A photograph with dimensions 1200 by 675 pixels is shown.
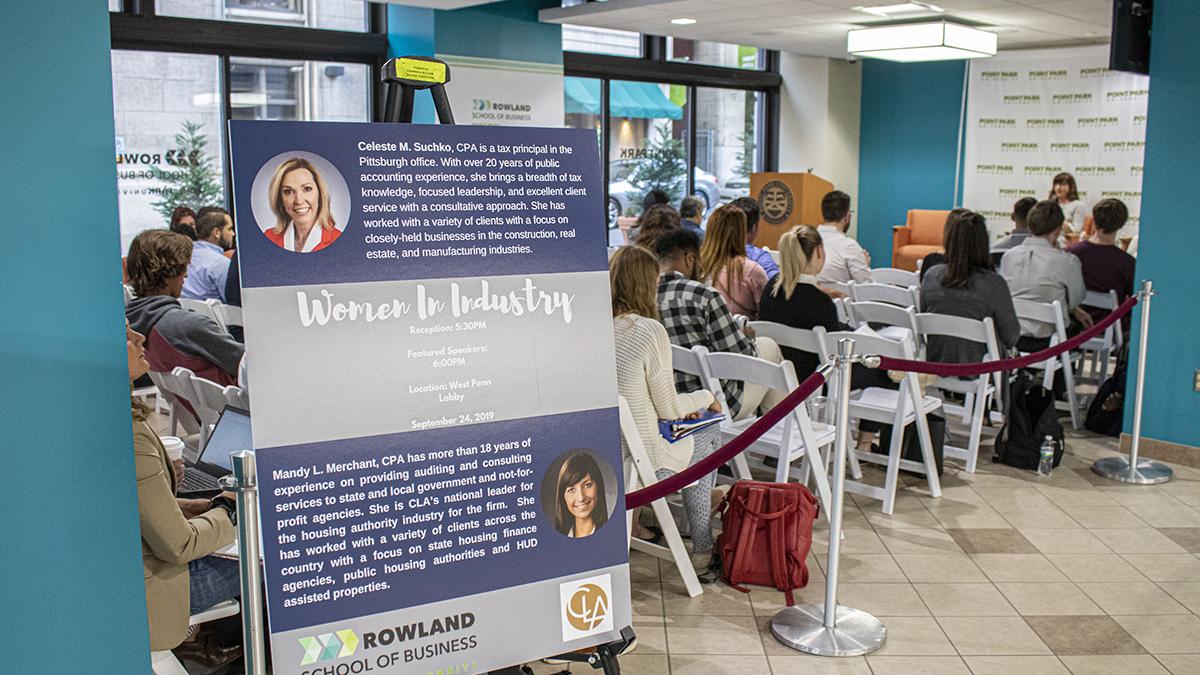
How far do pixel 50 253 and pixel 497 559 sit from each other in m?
1.04

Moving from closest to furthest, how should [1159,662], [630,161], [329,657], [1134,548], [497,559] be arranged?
[329,657]
[497,559]
[1159,662]
[1134,548]
[630,161]

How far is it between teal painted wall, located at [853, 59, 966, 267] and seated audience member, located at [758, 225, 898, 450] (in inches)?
305

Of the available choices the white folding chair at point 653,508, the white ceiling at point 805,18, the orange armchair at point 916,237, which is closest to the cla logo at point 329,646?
the white folding chair at point 653,508

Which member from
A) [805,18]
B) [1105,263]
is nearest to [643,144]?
[805,18]

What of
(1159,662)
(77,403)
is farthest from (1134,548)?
(77,403)

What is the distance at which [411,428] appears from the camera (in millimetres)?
2016

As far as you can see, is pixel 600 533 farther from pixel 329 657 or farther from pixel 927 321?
pixel 927 321

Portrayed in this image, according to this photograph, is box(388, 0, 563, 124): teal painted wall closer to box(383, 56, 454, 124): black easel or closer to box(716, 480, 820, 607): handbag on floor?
box(716, 480, 820, 607): handbag on floor

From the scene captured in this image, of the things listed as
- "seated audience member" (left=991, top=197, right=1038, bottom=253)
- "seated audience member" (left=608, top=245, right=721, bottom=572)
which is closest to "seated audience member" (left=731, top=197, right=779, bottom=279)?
"seated audience member" (left=991, top=197, right=1038, bottom=253)

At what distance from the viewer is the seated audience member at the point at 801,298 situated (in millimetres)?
4602

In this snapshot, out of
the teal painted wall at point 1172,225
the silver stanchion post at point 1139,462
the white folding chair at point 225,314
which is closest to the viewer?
the silver stanchion post at point 1139,462

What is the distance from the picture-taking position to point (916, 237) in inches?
456

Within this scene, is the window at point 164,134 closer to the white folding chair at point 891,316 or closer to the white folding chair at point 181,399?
the white folding chair at point 181,399

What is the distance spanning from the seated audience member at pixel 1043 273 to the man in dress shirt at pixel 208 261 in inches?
182
